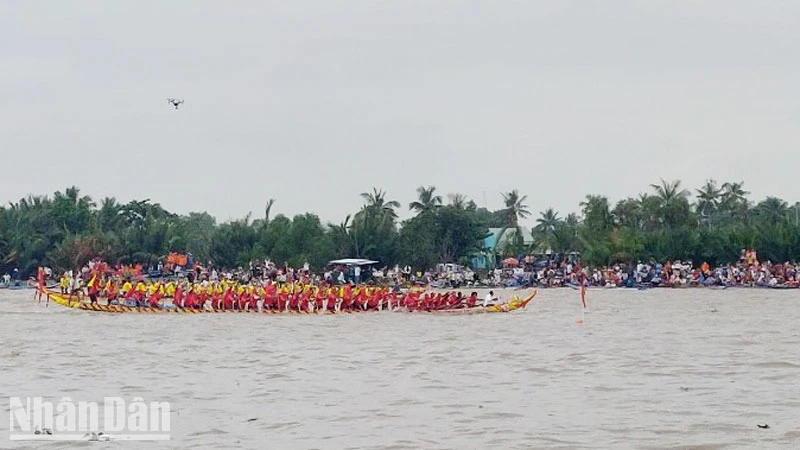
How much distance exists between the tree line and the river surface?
1451 inches

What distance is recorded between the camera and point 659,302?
153 feet

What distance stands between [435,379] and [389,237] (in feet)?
189

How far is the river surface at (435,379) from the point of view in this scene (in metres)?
14.0

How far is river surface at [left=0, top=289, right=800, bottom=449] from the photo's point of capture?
1402 centimetres

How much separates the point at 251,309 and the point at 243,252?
38.1 meters

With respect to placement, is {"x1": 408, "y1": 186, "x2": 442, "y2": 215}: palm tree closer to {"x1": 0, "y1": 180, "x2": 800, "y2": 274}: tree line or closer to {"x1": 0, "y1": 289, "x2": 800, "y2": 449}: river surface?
{"x1": 0, "y1": 180, "x2": 800, "y2": 274}: tree line

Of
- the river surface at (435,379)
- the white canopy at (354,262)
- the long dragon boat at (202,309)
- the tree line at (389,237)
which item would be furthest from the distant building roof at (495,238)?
the river surface at (435,379)

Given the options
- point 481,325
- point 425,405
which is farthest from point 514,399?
point 481,325

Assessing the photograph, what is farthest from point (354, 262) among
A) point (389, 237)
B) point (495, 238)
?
point (495, 238)

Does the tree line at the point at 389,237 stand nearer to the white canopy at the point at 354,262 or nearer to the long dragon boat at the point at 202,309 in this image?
the white canopy at the point at 354,262

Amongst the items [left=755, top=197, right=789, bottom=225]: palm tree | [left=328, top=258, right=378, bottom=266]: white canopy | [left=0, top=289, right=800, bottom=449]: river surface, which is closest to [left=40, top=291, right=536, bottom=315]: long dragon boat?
[left=0, top=289, right=800, bottom=449]: river surface

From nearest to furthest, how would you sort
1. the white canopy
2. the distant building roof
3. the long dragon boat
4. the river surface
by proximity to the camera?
1. the river surface
2. the long dragon boat
3. the white canopy
4. the distant building roof

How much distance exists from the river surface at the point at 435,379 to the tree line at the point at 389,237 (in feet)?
121

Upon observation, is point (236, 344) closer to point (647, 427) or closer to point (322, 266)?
point (647, 427)
